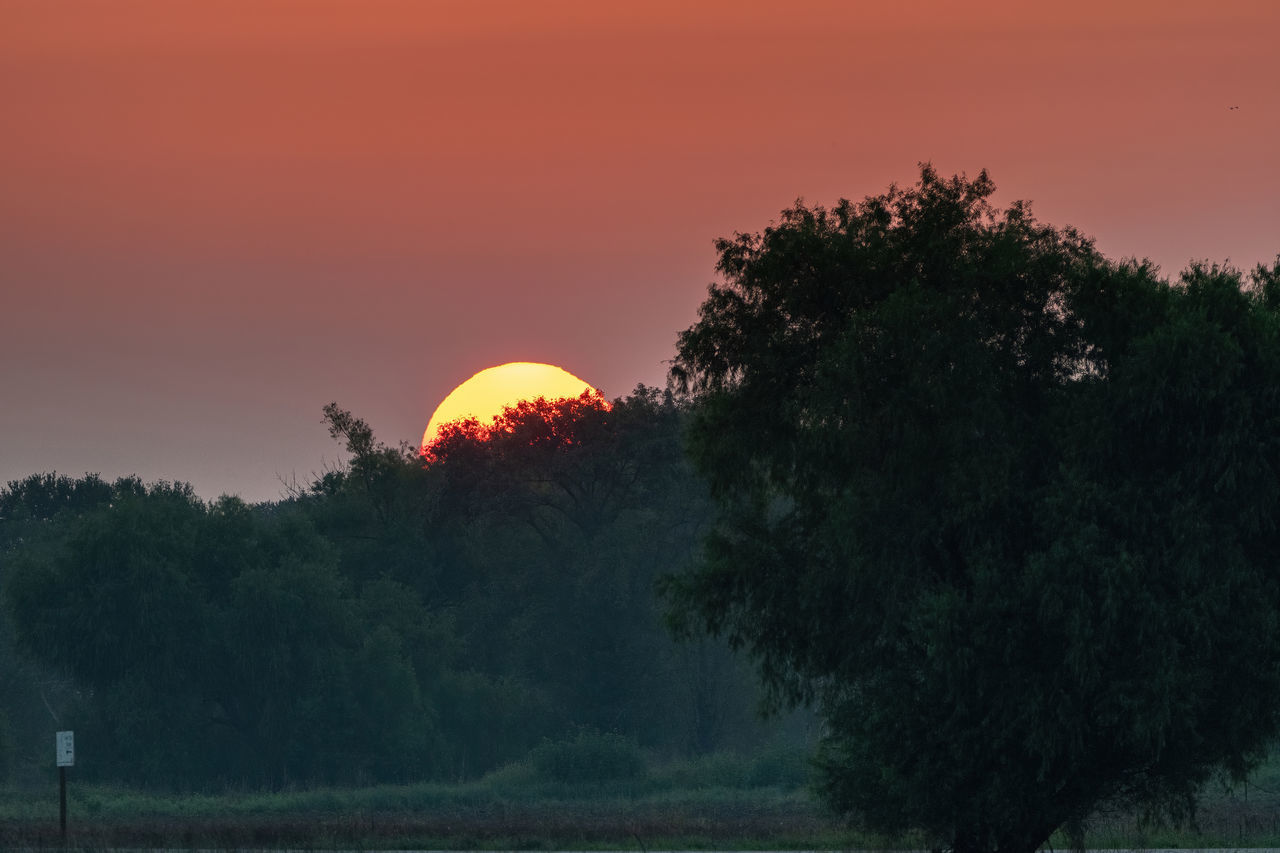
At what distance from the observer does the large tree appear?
2242 centimetres

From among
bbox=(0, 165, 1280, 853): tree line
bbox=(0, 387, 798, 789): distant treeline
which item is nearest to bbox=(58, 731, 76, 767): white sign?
bbox=(0, 165, 1280, 853): tree line

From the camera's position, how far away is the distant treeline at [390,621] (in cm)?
6788

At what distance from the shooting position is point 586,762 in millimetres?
61781

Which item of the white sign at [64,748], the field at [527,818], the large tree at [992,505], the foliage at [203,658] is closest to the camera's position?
the large tree at [992,505]

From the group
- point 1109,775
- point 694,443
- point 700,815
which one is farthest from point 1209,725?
point 700,815

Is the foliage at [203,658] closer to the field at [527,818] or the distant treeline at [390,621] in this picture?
the distant treeline at [390,621]

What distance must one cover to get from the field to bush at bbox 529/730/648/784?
2.26 feet

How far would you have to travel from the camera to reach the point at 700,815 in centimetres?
4303

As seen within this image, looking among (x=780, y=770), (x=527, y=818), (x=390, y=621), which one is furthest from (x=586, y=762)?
(x=527, y=818)

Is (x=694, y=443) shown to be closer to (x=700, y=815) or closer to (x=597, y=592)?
(x=700, y=815)

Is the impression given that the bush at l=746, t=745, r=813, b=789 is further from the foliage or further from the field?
the foliage

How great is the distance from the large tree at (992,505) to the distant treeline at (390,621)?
145ft

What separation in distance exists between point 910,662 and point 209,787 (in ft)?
156

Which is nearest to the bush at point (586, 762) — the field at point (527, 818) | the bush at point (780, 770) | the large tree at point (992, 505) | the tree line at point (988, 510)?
the field at point (527, 818)
